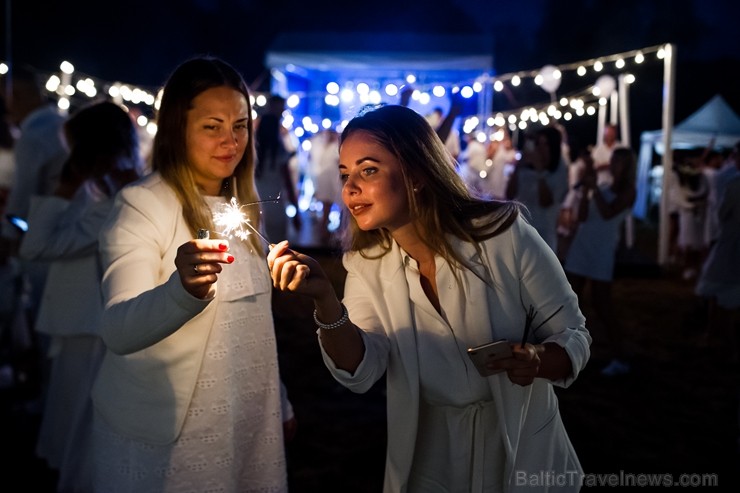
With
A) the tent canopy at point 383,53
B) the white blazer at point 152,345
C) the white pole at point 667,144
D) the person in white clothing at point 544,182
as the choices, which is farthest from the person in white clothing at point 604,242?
the tent canopy at point 383,53

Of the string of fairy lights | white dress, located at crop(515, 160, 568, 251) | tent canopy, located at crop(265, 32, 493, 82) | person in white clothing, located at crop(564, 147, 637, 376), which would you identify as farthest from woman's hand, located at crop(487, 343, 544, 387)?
tent canopy, located at crop(265, 32, 493, 82)

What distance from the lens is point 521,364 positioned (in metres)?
1.96

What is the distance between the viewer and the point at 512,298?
7.35 feet

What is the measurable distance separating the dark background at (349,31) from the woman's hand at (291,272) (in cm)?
2731

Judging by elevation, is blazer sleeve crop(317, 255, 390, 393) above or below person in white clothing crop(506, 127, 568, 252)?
below

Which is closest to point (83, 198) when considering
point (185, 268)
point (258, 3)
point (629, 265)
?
point (185, 268)

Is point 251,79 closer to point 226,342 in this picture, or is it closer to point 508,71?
point 508,71

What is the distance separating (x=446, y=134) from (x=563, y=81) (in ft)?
94.6

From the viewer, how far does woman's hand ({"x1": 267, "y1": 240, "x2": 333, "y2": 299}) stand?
1746 mm

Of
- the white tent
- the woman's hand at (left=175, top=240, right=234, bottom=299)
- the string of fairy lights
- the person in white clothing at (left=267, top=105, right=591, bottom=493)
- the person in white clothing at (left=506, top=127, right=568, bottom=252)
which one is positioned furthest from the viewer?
the white tent

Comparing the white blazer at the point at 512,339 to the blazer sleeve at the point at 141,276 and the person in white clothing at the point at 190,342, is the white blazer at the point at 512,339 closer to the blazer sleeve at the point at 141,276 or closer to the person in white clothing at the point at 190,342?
the person in white clothing at the point at 190,342

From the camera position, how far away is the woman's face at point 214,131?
7.61 ft

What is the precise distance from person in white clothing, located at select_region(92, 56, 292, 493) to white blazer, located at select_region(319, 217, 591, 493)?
42 centimetres

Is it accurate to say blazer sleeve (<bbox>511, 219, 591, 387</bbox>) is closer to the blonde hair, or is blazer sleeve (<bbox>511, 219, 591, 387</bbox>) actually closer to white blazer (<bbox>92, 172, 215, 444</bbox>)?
the blonde hair
